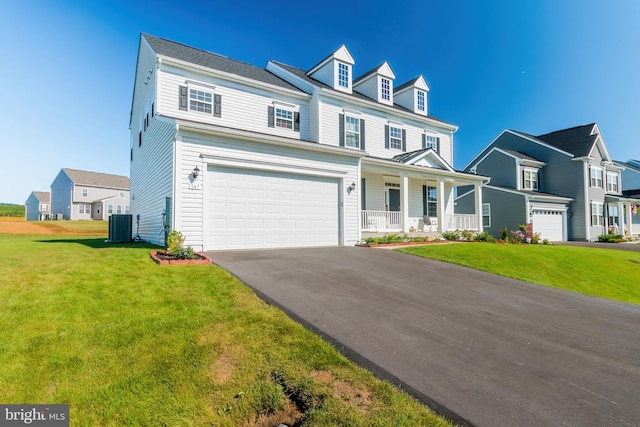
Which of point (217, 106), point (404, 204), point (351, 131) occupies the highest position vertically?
point (217, 106)

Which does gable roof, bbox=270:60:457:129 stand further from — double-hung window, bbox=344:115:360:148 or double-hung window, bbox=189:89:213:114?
double-hung window, bbox=189:89:213:114

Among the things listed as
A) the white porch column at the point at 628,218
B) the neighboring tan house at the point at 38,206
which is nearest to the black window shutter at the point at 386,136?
the white porch column at the point at 628,218

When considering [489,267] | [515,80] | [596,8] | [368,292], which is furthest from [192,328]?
[515,80]

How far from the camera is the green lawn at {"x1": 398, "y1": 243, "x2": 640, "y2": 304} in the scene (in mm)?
9445

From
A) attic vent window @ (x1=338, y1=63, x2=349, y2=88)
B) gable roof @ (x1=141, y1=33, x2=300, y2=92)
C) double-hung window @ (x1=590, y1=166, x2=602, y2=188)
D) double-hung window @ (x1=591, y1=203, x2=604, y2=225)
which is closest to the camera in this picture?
gable roof @ (x1=141, y1=33, x2=300, y2=92)

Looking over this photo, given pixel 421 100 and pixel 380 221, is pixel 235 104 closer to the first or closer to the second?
pixel 380 221

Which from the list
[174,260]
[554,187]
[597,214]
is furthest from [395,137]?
[597,214]

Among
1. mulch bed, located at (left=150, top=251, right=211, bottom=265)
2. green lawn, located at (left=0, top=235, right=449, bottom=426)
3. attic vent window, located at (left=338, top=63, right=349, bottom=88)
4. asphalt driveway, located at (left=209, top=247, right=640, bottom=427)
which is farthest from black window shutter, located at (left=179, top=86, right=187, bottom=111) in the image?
green lawn, located at (left=0, top=235, right=449, bottom=426)

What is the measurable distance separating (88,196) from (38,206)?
20.2 metres

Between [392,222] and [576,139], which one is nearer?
[392,222]

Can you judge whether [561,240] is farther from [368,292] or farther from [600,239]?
[368,292]

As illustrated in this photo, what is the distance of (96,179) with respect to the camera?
4712 centimetres

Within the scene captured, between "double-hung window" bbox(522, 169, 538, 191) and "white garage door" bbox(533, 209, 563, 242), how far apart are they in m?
2.72

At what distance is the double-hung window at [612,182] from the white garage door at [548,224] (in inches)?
330
